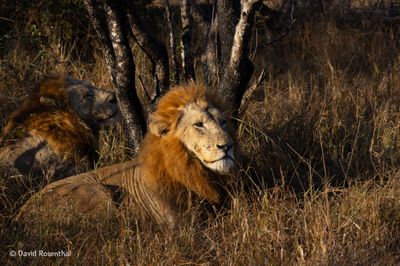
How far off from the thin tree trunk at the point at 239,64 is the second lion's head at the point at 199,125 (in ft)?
2.07

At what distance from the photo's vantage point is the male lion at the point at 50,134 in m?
6.62

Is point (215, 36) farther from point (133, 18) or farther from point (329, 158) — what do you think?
point (329, 158)

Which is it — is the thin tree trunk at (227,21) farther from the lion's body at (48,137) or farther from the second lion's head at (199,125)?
the lion's body at (48,137)

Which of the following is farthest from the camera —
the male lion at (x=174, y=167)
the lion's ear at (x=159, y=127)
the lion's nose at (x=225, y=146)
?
the lion's ear at (x=159, y=127)

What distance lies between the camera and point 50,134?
6.71 meters

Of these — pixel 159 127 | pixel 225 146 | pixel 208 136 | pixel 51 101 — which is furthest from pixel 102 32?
pixel 225 146

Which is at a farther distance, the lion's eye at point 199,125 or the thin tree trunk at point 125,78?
the thin tree trunk at point 125,78

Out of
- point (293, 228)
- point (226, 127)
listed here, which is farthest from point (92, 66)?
point (293, 228)

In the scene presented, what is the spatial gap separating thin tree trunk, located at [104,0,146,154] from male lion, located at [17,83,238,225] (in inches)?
36.5

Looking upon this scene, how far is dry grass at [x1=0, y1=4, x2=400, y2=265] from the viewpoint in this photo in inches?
188

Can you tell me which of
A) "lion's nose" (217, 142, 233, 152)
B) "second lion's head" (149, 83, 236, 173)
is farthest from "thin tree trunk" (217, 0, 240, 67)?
"lion's nose" (217, 142, 233, 152)

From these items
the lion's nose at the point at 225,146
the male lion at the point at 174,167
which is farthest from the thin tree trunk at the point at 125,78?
the lion's nose at the point at 225,146

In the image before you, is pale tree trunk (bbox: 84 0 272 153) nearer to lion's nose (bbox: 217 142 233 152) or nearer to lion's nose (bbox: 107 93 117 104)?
lion's nose (bbox: 107 93 117 104)

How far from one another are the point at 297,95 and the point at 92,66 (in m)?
2.41
